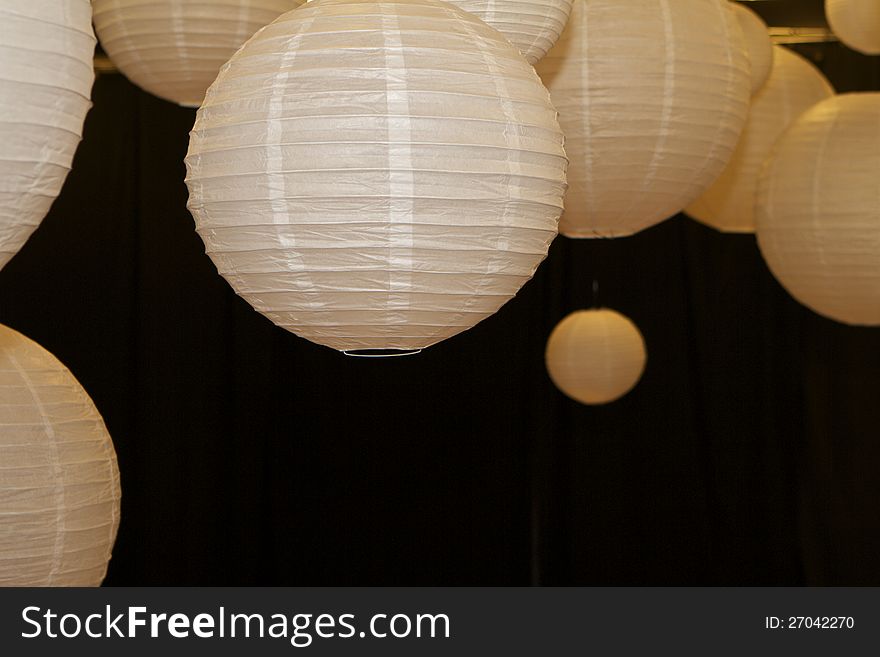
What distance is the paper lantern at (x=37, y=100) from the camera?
65cm

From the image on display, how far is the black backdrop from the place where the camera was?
3865mm

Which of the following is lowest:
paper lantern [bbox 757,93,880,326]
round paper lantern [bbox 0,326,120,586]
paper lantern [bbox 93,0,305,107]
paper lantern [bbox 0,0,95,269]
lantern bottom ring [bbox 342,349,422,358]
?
round paper lantern [bbox 0,326,120,586]

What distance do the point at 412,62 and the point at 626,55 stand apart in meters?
0.59

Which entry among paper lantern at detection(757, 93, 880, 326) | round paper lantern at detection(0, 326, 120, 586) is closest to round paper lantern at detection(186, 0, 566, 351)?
round paper lantern at detection(0, 326, 120, 586)

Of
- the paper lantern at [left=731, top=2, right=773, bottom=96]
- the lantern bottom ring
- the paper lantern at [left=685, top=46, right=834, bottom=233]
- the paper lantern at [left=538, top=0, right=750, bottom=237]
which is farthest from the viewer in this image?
the paper lantern at [left=685, top=46, right=834, bottom=233]

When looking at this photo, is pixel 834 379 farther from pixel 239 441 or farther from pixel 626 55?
pixel 626 55

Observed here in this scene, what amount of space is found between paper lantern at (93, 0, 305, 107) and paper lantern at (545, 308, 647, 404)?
199cm

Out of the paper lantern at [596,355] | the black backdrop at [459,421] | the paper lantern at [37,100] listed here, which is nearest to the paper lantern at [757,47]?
the paper lantern at [37,100]

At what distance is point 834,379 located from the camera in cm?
397

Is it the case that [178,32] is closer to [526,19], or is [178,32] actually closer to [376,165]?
[526,19]

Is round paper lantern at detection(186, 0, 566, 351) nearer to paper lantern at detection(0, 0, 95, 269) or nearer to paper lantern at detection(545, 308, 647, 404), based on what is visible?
paper lantern at detection(0, 0, 95, 269)

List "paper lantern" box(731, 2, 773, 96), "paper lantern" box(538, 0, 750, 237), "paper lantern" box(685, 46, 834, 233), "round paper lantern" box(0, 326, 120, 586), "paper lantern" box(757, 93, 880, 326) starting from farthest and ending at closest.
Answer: "paper lantern" box(685, 46, 834, 233) → "paper lantern" box(731, 2, 773, 96) → "paper lantern" box(757, 93, 880, 326) → "paper lantern" box(538, 0, 750, 237) → "round paper lantern" box(0, 326, 120, 586)

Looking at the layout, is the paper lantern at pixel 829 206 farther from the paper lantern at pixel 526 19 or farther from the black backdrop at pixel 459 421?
the black backdrop at pixel 459 421

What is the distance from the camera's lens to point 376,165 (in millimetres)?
802
